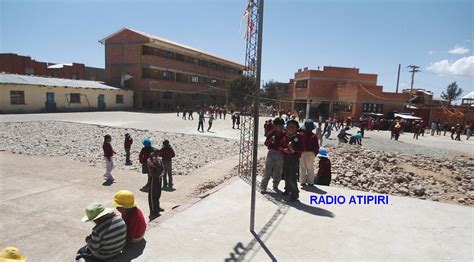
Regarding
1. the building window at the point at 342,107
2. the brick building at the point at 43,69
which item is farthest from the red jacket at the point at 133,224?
the brick building at the point at 43,69

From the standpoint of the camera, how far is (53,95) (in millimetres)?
30562

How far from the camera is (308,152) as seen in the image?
20.8ft

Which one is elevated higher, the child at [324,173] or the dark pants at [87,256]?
the child at [324,173]

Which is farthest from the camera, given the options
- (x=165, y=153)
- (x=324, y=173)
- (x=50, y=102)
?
(x=50, y=102)

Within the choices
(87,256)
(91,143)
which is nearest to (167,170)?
(87,256)

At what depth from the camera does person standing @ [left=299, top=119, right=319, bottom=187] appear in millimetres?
6234

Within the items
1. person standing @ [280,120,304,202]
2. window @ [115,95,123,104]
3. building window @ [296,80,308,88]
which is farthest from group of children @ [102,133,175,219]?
building window @ [296,80,308,88]

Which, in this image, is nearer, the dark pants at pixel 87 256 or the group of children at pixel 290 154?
the dark pants at pixel 87 256

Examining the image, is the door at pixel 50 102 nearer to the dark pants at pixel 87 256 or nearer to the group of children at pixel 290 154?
the group of children at pixel 290 154

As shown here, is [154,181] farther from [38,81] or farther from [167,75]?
[167,75]

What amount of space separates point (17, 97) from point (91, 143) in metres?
19.2

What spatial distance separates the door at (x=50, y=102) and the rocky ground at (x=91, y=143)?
12.4 meters

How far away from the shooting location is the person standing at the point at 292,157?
5461 mm

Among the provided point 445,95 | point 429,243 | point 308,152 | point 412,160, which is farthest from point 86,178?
point 445,95
